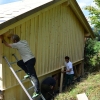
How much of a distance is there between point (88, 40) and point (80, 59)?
129 inches

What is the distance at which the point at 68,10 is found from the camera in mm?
11219

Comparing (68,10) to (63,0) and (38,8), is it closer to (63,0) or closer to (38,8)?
(63,0)

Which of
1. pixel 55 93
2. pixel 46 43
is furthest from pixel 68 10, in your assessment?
pixel 55 93

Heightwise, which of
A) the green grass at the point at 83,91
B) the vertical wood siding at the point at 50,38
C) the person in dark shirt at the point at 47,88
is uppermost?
the vertical wood siding at the point at 50,38

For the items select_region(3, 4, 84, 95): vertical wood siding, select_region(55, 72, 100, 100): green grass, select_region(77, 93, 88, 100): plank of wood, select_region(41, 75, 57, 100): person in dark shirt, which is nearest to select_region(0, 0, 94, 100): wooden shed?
select_region(3, 4, 84, 95): vertical wood siding

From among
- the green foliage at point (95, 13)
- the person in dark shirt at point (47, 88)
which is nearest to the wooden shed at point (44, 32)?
the person in dark shirt at point (47, 88)

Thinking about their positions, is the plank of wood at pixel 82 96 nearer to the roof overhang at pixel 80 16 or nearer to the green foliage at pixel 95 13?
the roof overhang at pixel 80 16

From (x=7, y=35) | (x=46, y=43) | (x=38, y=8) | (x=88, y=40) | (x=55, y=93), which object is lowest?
(x=55, y=93)

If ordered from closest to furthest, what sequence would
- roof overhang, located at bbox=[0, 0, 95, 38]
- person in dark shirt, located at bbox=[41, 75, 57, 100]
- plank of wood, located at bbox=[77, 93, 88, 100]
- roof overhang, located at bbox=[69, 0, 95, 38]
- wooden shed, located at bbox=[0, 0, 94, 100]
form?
1. roof overhang, located at bbox=[0, 0, 95, 38]
2. wooden shed, located at bbox=[0, 0, 94, 100]
3. plank of wood, located at bbox=[77, 93, 88, 100]
4. person in dark shirt, located at bbox=[41, 75, 57, 100]
5. roof overhang, located at bbox=[69, 0, 95, 38]

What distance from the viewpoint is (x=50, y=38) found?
9.80 metres

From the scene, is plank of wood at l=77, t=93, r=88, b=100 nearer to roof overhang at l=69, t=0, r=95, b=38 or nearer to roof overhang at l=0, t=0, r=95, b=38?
roof overhang at l=0, t=0, r=95, b=38

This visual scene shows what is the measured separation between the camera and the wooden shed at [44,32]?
738 cm

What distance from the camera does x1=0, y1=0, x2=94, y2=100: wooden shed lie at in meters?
7.38

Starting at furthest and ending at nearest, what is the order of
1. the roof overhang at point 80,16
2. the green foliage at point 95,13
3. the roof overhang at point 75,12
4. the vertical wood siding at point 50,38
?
1. the green foliage at point 95,13
2. the roof overhang at point 80,16
3. the vertical wood siding at point 50,38
4. the roof overhang at point 75,12
